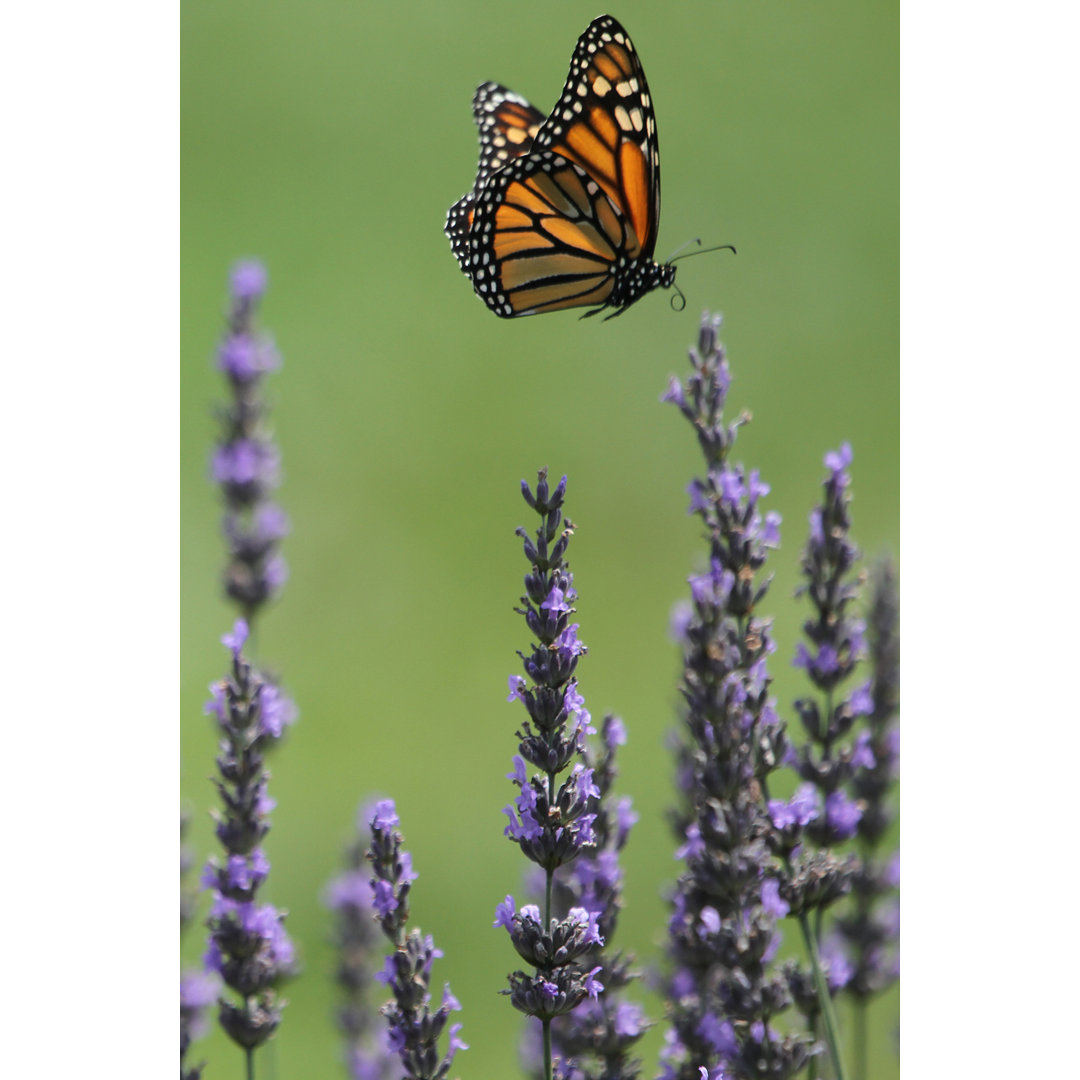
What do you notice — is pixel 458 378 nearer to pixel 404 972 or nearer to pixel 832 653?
pixel 832 653

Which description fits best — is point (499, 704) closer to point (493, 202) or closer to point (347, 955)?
point (347, 955)

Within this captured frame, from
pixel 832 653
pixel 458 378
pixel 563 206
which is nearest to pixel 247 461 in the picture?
pixel 458 378

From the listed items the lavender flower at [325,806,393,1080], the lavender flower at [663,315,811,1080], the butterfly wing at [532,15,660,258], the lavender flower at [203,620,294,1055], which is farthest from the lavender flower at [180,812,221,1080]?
the butterfly wing at [532,15,660,258]

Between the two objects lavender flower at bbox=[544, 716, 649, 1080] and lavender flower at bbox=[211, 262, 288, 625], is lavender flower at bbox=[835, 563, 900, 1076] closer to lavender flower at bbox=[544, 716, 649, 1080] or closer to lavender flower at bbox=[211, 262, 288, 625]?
lavender flower at bbox=[544, 716, 649, 1080]

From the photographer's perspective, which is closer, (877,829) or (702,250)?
(877,829)

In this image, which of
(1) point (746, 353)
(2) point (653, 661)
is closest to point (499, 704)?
(2) point (653, 661)

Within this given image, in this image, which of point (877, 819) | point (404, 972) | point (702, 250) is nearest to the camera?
point (404, 972)
